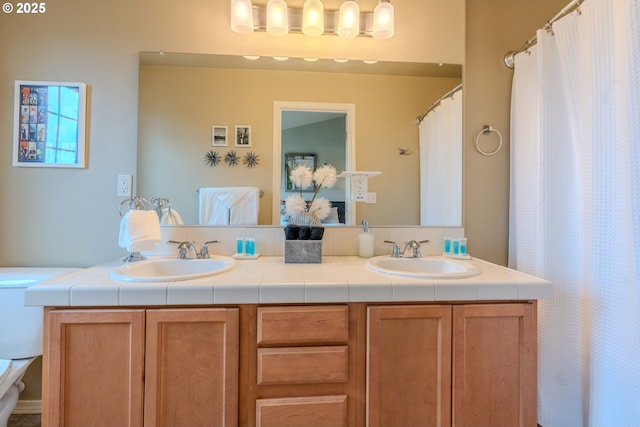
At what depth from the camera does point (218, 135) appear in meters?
1.58

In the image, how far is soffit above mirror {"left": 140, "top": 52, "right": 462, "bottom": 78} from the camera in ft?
5.15

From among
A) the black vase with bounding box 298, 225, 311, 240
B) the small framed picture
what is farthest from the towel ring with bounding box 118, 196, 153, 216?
the black vase with bounding box 298, 225, 311, 240

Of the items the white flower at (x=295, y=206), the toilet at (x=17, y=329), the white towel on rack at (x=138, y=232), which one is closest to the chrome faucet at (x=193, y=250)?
the white towel on rack at (x=138, y=232)

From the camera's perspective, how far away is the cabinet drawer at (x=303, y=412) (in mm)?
1018

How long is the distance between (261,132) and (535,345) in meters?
1.53

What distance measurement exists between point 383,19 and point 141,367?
1893 mm

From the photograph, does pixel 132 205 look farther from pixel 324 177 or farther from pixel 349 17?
pixel 349 17

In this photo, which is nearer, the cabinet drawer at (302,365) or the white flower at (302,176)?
the cabinet drawer at (302,365)

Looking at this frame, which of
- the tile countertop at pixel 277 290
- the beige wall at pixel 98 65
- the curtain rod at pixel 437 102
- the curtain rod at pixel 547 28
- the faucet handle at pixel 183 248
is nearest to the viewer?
the tile countertop at pixel 277 290

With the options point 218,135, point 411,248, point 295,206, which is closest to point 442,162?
point 411,248

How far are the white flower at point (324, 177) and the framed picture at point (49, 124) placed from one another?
1.24 meters

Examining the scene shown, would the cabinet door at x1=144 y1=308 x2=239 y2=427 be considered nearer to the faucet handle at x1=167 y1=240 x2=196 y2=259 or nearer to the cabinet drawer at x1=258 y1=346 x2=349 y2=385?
the cabinet drawer at x1=258 y1=346 x2=349 y2=385

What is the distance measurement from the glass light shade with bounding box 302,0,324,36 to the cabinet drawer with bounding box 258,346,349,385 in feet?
5.08

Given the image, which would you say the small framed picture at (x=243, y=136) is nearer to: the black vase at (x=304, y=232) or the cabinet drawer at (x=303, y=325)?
the black vase at (x=304, y=232)
